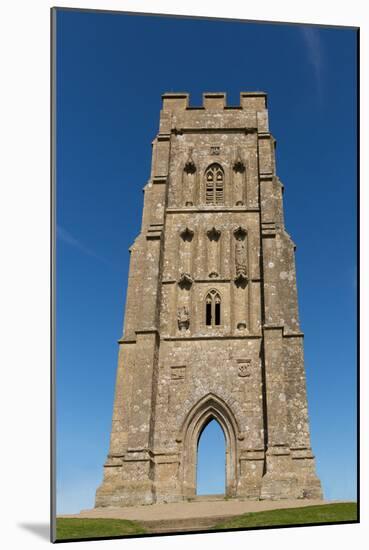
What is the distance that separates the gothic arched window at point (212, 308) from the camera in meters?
25.4

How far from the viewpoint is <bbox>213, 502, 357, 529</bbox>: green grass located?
583 inches

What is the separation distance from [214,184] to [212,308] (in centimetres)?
527

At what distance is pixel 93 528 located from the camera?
47.2 ft

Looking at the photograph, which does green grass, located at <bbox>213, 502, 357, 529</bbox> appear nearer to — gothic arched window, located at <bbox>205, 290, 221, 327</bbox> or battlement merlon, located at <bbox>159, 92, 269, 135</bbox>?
gothic arched window, located at <bbox>205, 290, 221, 327</bbox>

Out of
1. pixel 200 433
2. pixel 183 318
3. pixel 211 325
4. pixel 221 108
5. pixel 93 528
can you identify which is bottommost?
pixel 93 528

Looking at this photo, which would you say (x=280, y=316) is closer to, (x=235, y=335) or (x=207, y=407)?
(x=235, y=335)

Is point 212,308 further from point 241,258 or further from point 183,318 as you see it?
point 241,258

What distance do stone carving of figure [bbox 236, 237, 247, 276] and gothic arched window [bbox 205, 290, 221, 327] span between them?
1150 mm

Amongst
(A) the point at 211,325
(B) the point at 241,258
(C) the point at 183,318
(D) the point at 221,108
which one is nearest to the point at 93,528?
(C) the point at 183,318

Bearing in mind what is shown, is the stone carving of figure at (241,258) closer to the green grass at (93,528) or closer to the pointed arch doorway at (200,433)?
the pointed arch doorway at (200,433)

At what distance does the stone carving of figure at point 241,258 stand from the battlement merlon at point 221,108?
499 centimetres

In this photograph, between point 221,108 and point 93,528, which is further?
point 221,108

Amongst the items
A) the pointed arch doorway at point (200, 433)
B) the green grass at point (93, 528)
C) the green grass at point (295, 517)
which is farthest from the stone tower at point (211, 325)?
the green grass at point (93, 528)
